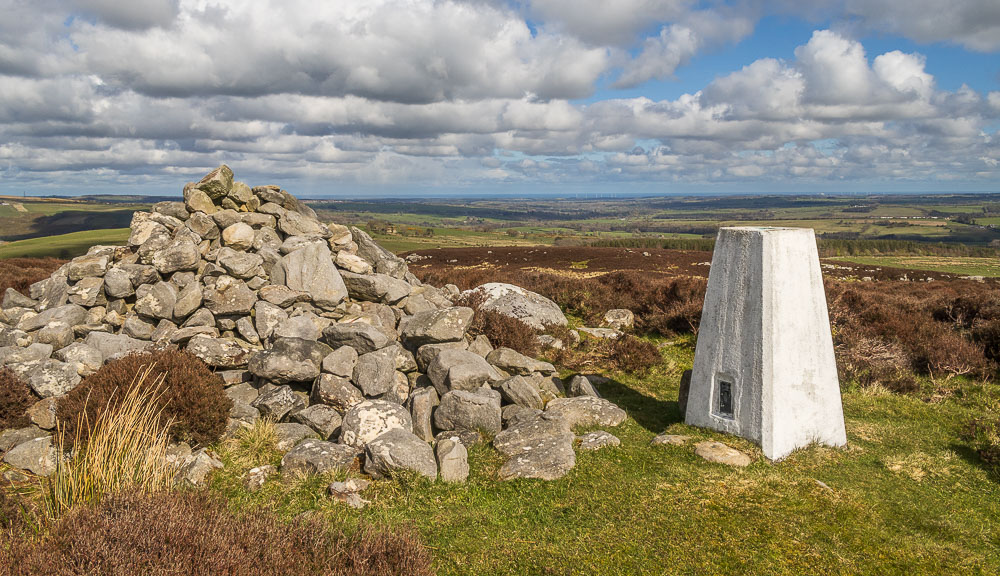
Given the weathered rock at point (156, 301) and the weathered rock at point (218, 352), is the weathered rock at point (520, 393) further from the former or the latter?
the weathered rock at point (156, 301)

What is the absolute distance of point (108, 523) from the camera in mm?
4730

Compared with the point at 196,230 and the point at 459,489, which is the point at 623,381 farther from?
the point at 196,230

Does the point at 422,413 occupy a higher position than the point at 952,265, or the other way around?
the point at 422,413

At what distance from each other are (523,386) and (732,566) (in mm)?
5968

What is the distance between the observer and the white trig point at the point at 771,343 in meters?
9.33

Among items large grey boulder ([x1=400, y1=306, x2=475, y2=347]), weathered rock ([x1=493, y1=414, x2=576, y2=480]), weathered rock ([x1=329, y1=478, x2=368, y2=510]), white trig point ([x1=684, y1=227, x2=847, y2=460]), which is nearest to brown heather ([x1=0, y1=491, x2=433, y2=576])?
weathered rock ([x1=329, y1=478, x2=368, y2=510])

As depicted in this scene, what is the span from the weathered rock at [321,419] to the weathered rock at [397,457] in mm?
1860

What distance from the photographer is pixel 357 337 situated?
12023 millimetres

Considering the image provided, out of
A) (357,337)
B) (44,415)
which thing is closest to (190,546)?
(357,337)

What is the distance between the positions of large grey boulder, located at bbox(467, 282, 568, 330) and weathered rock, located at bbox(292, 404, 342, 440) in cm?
904

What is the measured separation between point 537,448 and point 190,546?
238 inches

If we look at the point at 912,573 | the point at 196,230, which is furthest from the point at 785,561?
the point at 196,230

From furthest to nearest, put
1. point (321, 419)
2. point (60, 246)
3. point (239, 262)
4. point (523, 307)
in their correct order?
point (60, 246) → point (523, 307) → point (239, 262) → point (321, 419)

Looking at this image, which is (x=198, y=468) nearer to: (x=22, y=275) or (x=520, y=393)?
(x=520, y=393)
